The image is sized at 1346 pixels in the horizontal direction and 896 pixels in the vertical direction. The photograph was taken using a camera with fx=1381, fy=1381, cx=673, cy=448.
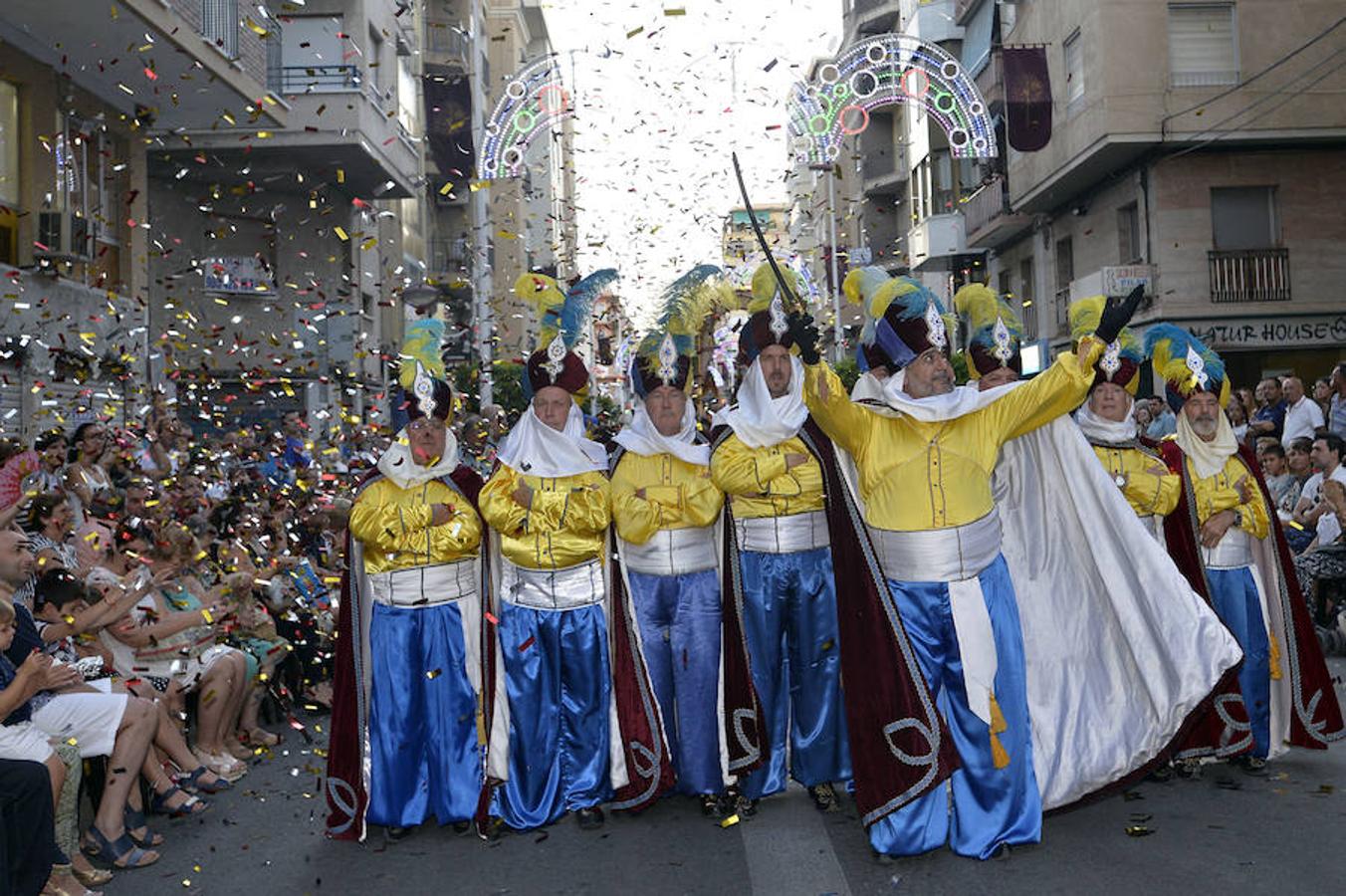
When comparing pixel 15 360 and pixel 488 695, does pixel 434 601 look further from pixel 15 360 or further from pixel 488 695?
pixel 15 360

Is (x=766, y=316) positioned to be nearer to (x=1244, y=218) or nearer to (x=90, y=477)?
(x=90, y=477)

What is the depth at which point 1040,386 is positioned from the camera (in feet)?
18.1

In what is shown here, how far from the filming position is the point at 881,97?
19000 millimetres

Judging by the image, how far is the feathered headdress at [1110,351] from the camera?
645cm

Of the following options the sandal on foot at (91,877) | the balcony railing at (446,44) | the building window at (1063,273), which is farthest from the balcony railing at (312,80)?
the sandal on foot at (91,877)

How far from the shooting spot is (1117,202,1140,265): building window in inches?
923

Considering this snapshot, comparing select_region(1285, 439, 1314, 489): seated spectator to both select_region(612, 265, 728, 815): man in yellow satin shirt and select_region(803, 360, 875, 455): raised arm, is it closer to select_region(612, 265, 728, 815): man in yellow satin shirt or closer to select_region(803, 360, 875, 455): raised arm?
select_region(612, 265, 728, 815): man in yellow satin shirt

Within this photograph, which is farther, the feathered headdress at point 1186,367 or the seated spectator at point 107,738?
the feathered headdress at point 1186,367

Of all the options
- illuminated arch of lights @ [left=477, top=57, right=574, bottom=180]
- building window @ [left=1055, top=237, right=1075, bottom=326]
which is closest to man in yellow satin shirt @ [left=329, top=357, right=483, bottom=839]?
illuminated arch of lights @ [left=477, top=57, right=574, bottom=180]

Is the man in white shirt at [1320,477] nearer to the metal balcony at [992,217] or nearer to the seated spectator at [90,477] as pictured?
the seated spectator at [90,477]

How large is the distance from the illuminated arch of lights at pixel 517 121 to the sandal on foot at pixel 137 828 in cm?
1228

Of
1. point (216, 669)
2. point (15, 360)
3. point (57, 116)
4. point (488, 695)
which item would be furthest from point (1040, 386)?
point (57, 116)

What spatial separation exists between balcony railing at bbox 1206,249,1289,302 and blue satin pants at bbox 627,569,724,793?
18.3m

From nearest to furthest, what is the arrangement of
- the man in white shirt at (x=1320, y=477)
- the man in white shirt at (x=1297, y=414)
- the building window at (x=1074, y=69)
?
the man in white shirt at (x=1320, y=477) < the man in white shirt at (x=1297, y=414) < the building window at (x=1074, y=69)
